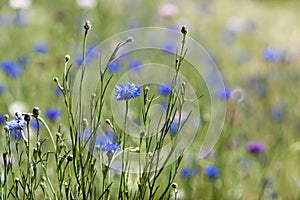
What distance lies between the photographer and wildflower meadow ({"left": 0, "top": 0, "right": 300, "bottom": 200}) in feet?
4.60

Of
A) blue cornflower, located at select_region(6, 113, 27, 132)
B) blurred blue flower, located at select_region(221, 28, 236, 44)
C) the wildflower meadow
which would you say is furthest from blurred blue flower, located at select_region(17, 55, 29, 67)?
blurred blue flower, located at select_region(221, 28, 236, 44)

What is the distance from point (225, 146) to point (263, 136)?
0.69 meters

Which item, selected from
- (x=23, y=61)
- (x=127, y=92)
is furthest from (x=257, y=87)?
(x=127, y=92)

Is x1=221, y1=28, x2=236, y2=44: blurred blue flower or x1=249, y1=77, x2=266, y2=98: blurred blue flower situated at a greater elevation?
x1=221, y1=28, x2=236, y2=44: blurred blue flower

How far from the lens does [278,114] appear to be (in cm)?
321

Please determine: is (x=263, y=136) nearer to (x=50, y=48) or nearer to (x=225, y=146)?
(x=225, y=146)

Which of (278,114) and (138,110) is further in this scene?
(278,114)

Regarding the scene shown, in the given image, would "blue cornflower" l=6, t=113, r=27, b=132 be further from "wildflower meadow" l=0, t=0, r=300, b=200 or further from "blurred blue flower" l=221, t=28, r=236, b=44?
"blurred blue flower" l=221, t=28, r=236, b=44

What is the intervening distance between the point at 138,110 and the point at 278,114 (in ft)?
2.74

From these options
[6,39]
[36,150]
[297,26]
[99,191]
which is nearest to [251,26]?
[297,26]

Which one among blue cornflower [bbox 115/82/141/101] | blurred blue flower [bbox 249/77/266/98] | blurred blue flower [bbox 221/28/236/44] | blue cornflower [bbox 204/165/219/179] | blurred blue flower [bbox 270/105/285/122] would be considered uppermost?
blurred blue flower [bbox 221/28/236/44]

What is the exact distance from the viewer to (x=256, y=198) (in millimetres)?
2541

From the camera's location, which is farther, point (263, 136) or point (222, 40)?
point (222, 40)

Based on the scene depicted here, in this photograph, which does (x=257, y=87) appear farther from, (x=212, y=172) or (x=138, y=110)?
(x=212, y=172)
